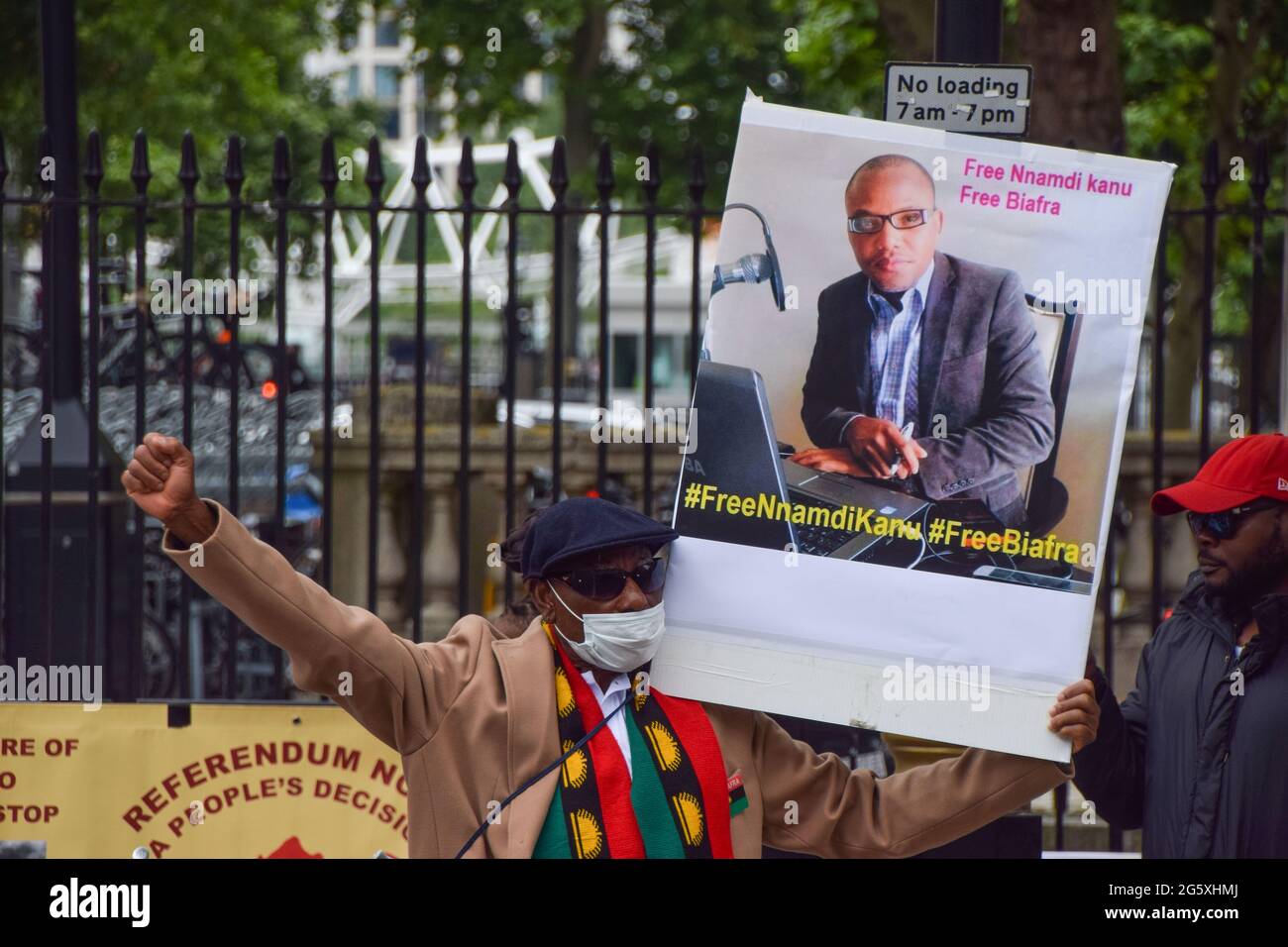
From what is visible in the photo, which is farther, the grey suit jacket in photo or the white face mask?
the grey suit jacket in photo

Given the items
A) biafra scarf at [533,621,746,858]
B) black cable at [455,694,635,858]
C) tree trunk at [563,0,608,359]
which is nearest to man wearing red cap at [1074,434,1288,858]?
biafra scarf at [533,621,746,858]

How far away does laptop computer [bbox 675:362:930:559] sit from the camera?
10.6 feet

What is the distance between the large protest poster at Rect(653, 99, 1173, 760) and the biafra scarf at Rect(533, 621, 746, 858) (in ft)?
0.33

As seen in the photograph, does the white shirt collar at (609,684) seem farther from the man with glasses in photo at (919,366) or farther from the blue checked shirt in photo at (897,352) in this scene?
the blue checked shirt in photo at (897,352)

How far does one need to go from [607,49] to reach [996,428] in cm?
2137

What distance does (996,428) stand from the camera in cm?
324

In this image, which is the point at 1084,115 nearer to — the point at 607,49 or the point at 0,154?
the point at 0,154

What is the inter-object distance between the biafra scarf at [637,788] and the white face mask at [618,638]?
82 mm

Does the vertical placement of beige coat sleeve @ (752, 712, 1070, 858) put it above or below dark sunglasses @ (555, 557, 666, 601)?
below

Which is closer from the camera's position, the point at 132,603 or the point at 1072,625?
the point at 1072,625

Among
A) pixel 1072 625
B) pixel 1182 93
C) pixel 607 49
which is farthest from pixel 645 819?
pixel 607 49

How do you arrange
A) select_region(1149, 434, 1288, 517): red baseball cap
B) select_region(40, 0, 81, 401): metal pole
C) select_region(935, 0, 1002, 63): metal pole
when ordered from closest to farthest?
select_region(1149, 434, 1288, 517): red baseball cap, select_region(935, 0, 1002, 63): metal pole, select_region(40, 0, 81, 401): metal pole

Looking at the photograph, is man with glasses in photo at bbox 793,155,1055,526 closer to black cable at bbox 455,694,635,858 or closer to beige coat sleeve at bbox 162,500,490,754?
black cable at bbox 455,694,635,858

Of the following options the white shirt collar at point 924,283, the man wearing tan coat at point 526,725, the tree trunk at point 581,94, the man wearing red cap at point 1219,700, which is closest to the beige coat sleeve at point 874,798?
the man wearing tan coat at point 526,725
